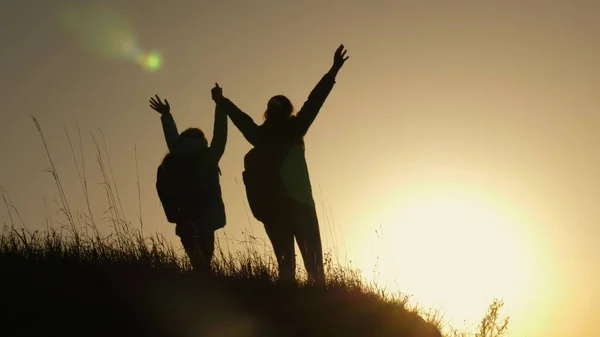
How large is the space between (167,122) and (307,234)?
1953 millimetres

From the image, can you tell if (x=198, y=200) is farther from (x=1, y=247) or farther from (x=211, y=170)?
(x=1, y=247)

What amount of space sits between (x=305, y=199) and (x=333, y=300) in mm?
1336

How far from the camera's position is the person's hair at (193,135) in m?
7.77

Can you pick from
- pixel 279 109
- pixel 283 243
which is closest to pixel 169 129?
pixel 279 109

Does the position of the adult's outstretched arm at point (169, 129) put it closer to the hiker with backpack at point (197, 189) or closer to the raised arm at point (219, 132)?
the hiker with backpack at point (197, 189)

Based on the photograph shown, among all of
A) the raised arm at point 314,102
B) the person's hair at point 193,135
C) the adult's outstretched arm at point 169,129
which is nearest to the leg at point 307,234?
the raised arm at point 314,102

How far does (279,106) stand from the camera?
7422 millimetres

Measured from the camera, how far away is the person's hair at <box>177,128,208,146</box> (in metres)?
7.77

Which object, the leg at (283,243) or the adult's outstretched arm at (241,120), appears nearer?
the leg at (283,243)

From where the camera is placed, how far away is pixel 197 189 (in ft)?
24.6

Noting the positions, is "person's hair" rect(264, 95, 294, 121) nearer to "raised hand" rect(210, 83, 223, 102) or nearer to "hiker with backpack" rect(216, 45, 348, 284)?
"hiker with backpack" rect(216, 45, 348, 284)

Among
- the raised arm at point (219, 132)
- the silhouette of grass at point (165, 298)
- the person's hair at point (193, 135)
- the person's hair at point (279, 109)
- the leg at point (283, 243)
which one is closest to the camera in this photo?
the silhouette of grass at point (165, 298)

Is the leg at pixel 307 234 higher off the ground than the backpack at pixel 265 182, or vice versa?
the backpack at pixel 265 182

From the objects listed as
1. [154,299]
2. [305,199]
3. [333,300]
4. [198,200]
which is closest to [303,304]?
[333,300]
